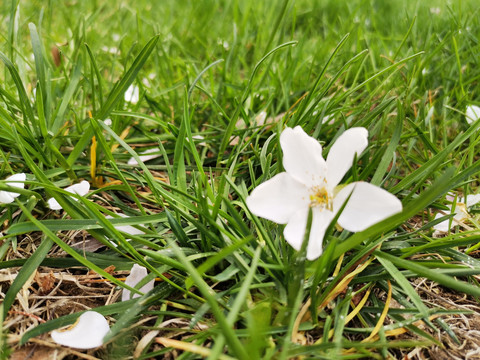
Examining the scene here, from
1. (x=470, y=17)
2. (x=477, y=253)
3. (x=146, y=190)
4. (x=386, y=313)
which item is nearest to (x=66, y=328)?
(x=146, y=190)

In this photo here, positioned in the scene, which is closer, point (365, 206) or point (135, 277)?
point (365, 206)

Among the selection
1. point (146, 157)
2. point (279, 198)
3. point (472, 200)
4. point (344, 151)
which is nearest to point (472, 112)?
point (472, 200)

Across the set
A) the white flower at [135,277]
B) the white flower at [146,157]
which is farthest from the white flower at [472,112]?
the white flower at [135,277]

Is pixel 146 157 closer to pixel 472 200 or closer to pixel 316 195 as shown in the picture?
pixel 316 195

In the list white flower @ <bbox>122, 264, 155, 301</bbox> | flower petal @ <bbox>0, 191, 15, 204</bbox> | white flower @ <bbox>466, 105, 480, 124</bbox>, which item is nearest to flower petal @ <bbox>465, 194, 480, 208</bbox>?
white flower @ <bbox>466, 105, 480, 124</bbox>

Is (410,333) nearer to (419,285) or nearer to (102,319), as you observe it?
(419,285)

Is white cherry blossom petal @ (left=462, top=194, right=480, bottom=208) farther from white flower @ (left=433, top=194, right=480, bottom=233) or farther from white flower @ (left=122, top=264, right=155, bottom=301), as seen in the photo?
white flower @ (left=122, top=264, right=155, bottom=301)
